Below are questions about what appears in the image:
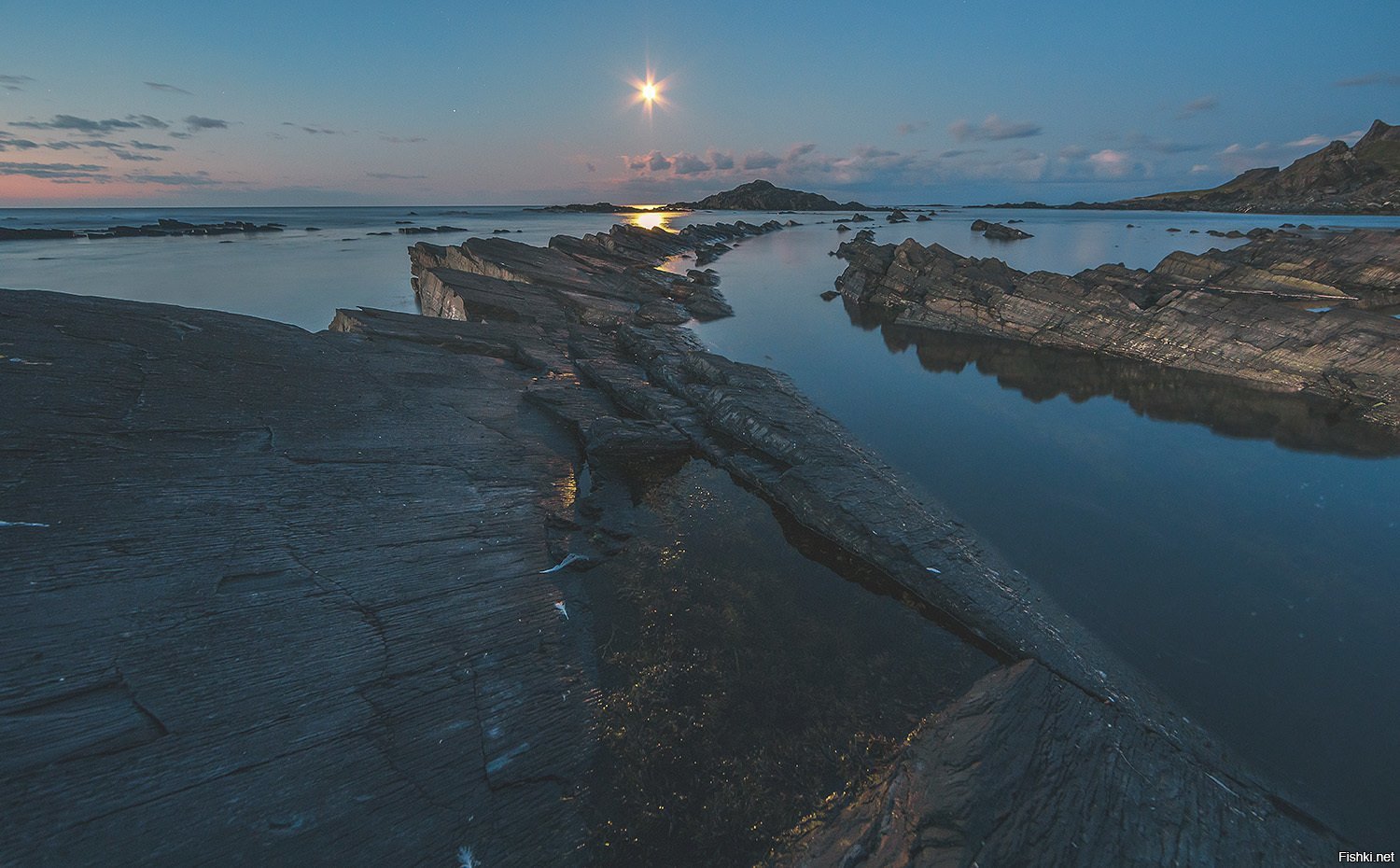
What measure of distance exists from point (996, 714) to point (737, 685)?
3.05m

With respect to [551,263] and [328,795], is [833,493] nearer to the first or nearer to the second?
[328,795]

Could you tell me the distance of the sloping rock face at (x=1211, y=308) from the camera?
59.0 ft

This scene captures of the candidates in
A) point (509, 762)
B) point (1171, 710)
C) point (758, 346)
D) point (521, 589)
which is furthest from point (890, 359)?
point (509, 762)

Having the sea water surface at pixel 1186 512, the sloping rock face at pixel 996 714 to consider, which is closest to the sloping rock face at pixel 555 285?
the sea water surface at pixel 1186 512

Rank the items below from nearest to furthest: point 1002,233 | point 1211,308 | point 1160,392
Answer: point 1160,392 → point 1211,308 → point 1002,233

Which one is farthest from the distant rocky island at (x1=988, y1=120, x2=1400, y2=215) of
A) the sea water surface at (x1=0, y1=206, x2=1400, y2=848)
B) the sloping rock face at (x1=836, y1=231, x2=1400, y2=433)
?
the sea water surface at (x1=0, y1=206, x2=1400, y2=848)

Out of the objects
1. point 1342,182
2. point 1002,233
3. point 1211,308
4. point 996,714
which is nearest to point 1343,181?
point 1342,182

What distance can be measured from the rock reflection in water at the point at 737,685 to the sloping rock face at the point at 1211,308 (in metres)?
19.9

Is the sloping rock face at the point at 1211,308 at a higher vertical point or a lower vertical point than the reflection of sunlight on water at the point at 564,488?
higher

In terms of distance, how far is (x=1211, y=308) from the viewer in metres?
22.3

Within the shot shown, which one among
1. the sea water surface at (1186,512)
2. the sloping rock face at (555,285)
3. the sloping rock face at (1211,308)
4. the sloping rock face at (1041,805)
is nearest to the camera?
the sloping rock face at (1041,805)

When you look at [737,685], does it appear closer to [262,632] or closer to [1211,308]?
[262,632]

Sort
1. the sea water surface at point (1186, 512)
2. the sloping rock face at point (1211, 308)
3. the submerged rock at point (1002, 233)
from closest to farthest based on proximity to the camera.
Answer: the sea water surface at point (1186, 512), the sloping rock face at point (1211, 308), the submerged rock at point (1002, 233)

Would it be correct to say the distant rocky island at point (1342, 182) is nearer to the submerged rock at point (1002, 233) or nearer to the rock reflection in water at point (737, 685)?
the submerged rock at point (1002, 233)
